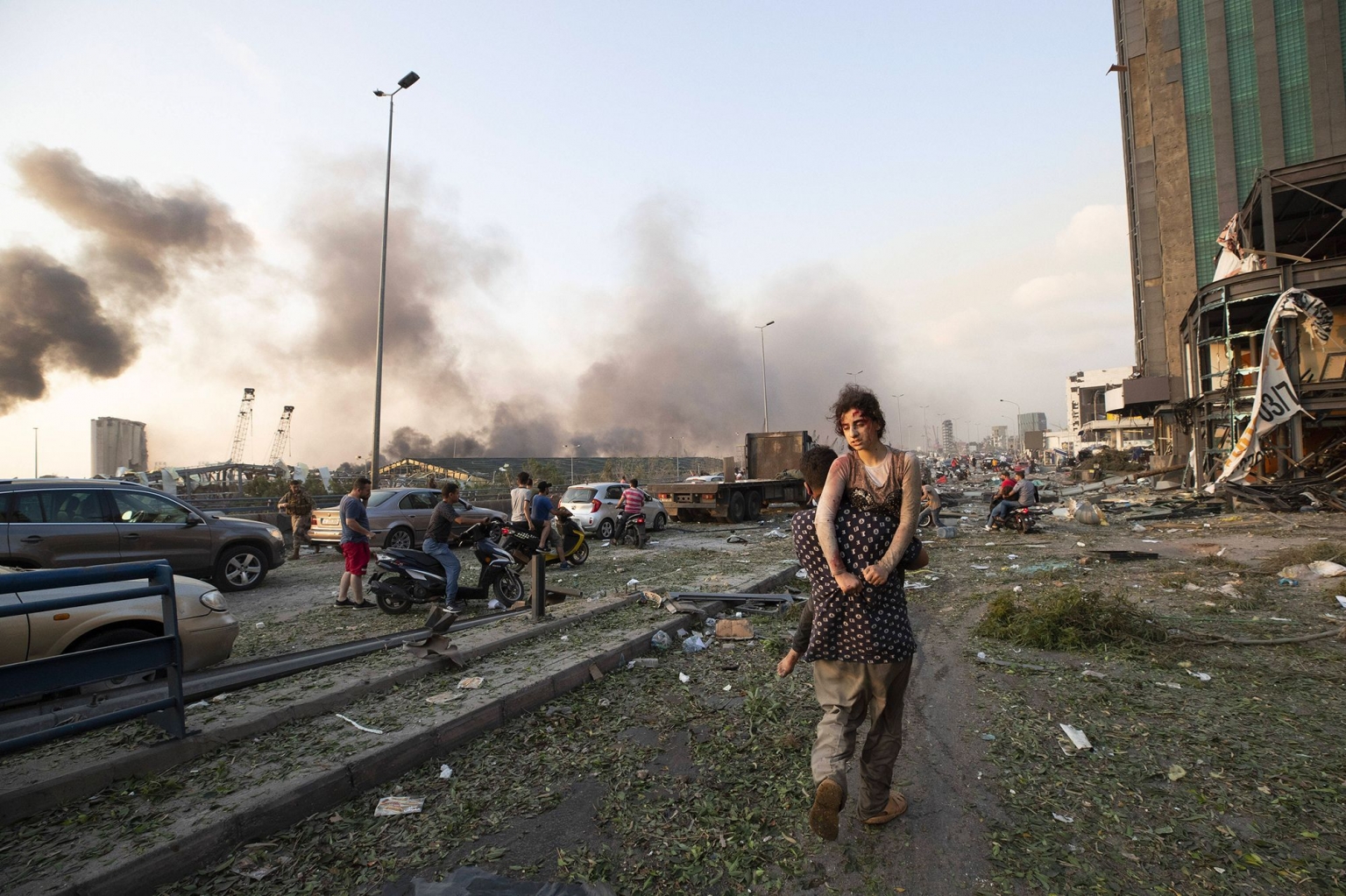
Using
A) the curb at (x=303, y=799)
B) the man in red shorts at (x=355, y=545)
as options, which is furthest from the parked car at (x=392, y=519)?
the curb at (x=303, y=799)

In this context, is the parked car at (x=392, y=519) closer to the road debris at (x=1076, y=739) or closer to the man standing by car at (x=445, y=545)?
the man standing by car at (x=445, y=545)

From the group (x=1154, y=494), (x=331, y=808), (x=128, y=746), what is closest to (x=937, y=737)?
(x=331, y=808)

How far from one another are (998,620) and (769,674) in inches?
106

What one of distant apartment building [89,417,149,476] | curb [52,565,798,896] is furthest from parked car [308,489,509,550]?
distant apartment building [89,417,149,476]

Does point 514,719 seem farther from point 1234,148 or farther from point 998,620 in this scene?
point 1234,148

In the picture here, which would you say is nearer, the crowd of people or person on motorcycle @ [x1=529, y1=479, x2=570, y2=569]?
the crowd of people

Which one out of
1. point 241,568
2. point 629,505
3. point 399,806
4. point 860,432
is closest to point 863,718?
point 860,432

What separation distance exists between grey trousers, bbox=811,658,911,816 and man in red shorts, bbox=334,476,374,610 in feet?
23.1

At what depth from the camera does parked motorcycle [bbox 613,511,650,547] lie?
15.2m

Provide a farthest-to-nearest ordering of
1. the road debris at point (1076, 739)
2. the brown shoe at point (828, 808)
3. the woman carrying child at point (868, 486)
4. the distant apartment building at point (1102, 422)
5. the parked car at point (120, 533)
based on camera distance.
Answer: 1. the distant apartment building at point (1102, 422)
2. the parked car at point (120, 533)
3. the road debris at point (1076, 739)
4. the woman carrying child at point (868, 486)
5. the brown shoe at point (828, 808)

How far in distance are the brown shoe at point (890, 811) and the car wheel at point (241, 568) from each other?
1016 centimetres

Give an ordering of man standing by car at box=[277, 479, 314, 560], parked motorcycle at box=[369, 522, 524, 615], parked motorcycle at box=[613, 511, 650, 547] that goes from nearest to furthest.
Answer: parked motorcycle at box=[369, 522, 524, 615] → man standing by car at box=[277, 479, 314, 560] → parked motorcycle at box=[613, 511, 650, 547]

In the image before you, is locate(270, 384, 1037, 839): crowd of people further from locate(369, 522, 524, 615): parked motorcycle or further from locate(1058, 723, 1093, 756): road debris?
locate(369, 522, 524, 615): parked motorcycle

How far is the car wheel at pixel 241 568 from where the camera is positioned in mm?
9719
